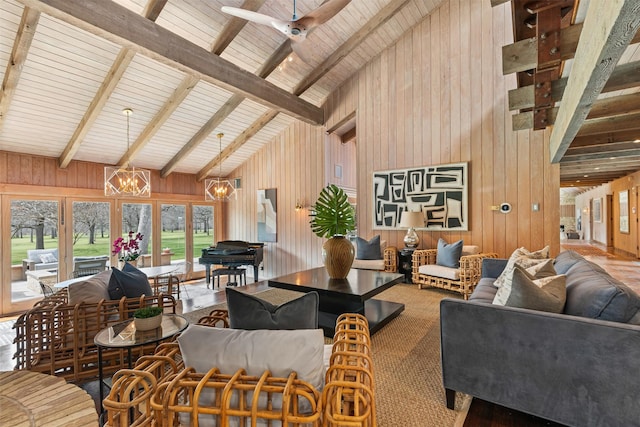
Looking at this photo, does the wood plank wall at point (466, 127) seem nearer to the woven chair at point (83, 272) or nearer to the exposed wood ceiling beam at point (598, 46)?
the exposed wood ceiling beam at point (598, 46)

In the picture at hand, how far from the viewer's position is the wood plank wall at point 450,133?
4.73 m

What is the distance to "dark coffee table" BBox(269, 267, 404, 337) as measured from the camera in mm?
2955

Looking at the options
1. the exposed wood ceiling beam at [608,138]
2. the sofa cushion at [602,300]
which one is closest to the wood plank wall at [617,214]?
the exposed wood ceiling beam at [608,138]

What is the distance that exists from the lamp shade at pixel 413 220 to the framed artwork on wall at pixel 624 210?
7.92m

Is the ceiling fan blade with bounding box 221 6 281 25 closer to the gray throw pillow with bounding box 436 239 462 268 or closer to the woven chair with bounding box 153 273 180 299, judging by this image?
the woven chair with bounding box 153 273 180 299

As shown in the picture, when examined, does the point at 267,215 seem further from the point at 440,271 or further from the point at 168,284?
the point at 440,271

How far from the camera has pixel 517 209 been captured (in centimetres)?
479

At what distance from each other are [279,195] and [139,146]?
3.18 metres

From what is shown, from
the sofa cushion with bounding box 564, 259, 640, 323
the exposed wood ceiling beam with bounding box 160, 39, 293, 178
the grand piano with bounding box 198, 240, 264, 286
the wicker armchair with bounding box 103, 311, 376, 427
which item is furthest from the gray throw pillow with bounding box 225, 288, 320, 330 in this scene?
the grand piano with bounding box 198, 240, 264, 286

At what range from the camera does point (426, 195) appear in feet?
18.0

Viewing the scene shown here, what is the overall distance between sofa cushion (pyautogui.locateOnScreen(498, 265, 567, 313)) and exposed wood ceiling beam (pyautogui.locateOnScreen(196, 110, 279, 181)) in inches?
221

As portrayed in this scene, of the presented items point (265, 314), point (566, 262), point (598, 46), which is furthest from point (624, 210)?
point (265, 314)

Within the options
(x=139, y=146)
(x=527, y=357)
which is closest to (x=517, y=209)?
(x=527, y=357)

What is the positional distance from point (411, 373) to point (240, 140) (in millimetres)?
5927
